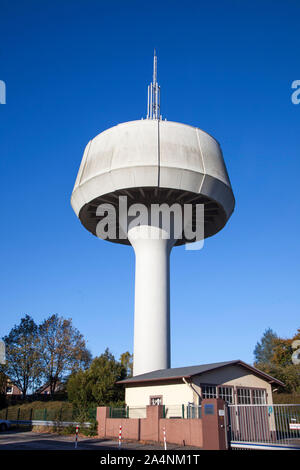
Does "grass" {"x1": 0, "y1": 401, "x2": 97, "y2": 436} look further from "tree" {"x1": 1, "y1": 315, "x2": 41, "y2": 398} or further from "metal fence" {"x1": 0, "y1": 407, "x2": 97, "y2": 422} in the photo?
"tree" {"x1": 1, "y1": 315, "x2": 41, "y2": 398}

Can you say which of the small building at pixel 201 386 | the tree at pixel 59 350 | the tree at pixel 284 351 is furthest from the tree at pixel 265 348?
the small building at pixel 201 386

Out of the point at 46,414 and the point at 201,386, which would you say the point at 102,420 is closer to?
the point at 201,386

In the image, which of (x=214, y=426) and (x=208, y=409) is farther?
(x=208, y=409)

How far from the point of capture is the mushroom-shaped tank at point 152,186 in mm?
23609

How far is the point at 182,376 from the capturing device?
18891 millimetres

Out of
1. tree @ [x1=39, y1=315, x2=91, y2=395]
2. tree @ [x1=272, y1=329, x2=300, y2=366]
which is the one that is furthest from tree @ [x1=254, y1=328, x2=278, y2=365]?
tree @ [x1=39, y1=315, x2=91, y2=395]

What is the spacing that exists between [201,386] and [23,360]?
93.9 feet

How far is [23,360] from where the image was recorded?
1697 inches

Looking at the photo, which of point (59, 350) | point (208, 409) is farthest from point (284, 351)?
point (208, 409)

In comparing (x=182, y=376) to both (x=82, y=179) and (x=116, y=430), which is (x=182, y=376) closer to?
(x=116, y=430)

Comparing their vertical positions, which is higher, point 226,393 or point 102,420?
point 226,393
